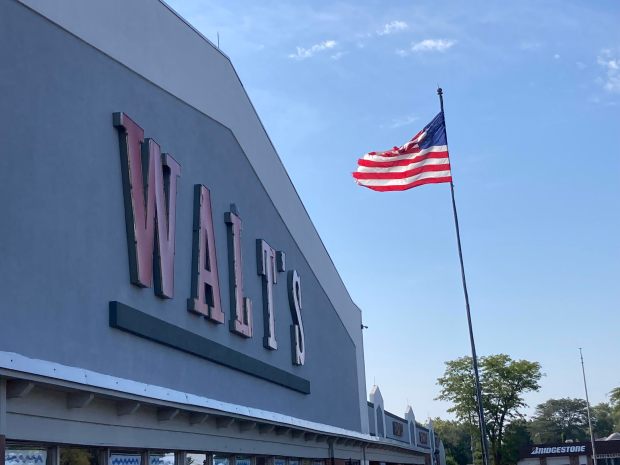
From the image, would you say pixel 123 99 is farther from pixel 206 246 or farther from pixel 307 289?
pixel 307 289

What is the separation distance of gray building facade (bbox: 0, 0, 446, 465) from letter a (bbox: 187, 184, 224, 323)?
0.04m

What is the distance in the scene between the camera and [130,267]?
1387 cm

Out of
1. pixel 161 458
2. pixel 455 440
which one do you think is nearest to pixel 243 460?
pixel 161 458

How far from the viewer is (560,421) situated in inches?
5674

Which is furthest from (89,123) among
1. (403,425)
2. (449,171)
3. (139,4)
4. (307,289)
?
(403,425)

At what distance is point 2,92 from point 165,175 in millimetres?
5243

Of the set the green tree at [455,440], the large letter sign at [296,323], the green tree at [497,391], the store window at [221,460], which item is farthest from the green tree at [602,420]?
the store window at [221,460]

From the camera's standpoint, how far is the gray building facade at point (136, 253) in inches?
432

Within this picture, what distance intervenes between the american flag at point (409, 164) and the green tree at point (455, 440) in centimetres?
8007

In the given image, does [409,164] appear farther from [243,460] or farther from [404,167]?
[243,460]

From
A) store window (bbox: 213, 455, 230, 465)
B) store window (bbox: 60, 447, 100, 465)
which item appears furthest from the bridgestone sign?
store window (bbox: 60, 447, 100, 465)

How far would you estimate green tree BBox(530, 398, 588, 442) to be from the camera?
140 m

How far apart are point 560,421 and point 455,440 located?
39614mm

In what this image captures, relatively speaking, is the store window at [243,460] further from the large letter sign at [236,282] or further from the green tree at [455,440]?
the green tree at [455,440]
